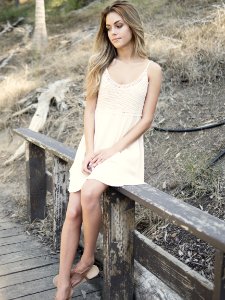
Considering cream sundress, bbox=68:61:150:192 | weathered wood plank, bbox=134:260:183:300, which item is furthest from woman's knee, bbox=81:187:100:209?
weathered wood plank, bbox=134:260:183:300

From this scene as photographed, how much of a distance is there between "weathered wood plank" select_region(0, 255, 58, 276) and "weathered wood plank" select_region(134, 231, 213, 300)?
102cm

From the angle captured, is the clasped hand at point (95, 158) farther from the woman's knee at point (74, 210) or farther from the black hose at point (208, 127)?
the black hose at point (208, 127)

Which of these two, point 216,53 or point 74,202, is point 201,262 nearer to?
point 74,202

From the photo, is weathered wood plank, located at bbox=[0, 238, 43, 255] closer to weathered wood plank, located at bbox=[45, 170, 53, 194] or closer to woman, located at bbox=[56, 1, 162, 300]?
weathered wood plank, located at bbox=[45, 170, 53, 194]

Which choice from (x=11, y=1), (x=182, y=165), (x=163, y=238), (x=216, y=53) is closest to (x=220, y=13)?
(x=216, y=53)

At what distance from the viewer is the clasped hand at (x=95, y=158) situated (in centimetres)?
265

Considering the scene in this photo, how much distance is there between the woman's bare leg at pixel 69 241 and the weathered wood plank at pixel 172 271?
0.36 metres

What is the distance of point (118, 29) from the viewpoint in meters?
2.73

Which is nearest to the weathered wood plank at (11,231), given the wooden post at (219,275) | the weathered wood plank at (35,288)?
the weathered wood plank at (35,288)

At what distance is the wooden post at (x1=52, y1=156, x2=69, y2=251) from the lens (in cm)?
361

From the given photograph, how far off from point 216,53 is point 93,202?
4461mm

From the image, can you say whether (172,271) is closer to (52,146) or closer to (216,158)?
(52,146)

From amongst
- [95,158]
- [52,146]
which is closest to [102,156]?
[95,158]

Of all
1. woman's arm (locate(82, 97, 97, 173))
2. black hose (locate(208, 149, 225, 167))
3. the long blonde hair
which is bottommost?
black hose (locate(208, 149, 225, 167))
